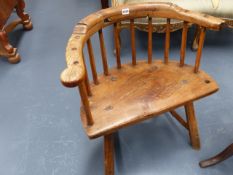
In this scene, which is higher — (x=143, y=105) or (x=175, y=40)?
(x=143, y=105)

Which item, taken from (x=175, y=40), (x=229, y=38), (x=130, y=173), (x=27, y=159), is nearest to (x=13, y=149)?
(x=27, y=159)

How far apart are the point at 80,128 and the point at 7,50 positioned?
0.90 m

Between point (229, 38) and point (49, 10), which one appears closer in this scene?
point (229, 38)

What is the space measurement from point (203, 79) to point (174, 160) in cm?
47

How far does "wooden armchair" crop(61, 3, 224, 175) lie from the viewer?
35.3 inches

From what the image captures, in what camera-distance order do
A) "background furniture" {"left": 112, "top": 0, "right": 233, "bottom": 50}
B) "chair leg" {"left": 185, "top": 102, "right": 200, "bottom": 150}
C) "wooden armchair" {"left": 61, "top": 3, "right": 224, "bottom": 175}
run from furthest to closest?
"background furniture" {"left": 112, "top": 0, "right": 233, "bottom": 50}, "chair leg" {"left": 185, "top": 102, "right": 200, "bottom": 150}, "wooden armchair" {"left": 61, "top": 3, "right": 224, "bottom": 175}

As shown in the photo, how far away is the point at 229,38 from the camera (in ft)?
6.32

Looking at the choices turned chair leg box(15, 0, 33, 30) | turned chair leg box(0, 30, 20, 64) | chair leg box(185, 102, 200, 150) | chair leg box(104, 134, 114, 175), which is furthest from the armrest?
turned chair leg box(15, 0, 33, 30)

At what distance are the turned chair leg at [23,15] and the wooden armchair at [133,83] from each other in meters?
1.39

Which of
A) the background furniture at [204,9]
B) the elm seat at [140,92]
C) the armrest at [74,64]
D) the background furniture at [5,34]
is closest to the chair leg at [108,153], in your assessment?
the elm seat at [140,92]

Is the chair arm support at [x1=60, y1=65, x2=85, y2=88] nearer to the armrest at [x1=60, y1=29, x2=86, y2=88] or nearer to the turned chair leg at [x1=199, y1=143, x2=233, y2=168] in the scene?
the armrest at [x1=60, y1=29, x2=86, y2=88]

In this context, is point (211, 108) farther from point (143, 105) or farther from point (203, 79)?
point (143, 105)

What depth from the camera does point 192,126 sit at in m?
1.20

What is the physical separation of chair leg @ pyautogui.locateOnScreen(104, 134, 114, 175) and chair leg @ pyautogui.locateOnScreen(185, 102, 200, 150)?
389 millimetres
